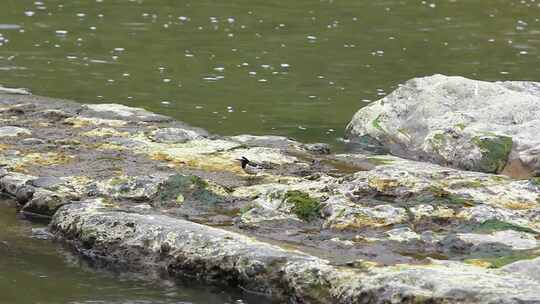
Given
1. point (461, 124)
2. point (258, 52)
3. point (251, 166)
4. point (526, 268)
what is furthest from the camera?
point (258, 52)

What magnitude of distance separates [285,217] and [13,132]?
5441 mm

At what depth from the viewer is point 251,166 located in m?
14.5

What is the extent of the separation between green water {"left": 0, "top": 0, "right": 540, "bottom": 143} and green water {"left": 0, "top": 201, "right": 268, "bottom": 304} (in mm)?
7108

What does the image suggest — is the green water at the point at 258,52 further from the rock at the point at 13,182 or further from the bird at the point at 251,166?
the rock at the point at 13,182

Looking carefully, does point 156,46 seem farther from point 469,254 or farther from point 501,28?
point 469,254

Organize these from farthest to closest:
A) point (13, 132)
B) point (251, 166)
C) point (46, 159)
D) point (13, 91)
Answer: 1. point (13, 91)
2. point (13, 132)
3. point (46, 159)
4. point (251, 166)

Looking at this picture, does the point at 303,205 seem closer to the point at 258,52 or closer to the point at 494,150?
the point at 494,150

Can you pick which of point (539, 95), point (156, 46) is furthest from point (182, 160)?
point (156, 46)

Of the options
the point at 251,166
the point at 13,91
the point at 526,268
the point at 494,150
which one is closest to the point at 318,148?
the point at 251,166

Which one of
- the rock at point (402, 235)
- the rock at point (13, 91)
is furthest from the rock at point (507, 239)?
the rock at point (13, 91)

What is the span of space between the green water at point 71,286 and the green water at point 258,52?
7.11 metres

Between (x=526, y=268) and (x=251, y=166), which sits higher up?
(x=526, y=268)

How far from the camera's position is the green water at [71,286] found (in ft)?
34.8

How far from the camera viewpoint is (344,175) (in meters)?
14.1
